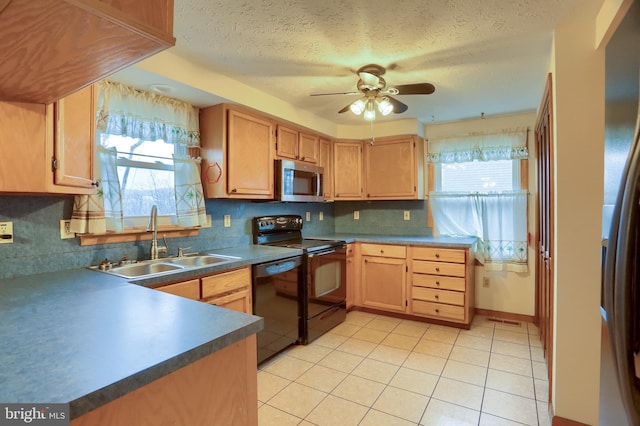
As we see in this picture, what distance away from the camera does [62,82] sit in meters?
1.11

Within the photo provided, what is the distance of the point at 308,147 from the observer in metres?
3.53

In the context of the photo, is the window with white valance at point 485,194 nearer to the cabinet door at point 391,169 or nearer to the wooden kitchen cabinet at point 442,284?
the cabinet door at point 391,169

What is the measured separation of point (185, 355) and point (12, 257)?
1.61 metres

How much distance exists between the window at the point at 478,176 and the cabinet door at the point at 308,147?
151 cm

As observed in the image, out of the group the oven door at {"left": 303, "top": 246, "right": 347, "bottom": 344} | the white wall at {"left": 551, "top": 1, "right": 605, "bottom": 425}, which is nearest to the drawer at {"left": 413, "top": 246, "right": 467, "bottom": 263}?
the oven door at {"left": 303, "top": 246, "right": 347, "bottom": 344}

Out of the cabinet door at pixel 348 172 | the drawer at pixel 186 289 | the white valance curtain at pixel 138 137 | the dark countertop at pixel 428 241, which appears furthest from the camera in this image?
the cabinet door at pixel 348 172

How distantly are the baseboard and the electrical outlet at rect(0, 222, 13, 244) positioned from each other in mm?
4070

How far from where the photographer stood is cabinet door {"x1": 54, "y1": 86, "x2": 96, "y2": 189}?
151 cm

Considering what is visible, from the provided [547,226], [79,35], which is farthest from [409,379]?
[79,35]

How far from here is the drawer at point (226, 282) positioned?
2046 mm

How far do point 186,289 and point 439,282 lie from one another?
96.2 inches

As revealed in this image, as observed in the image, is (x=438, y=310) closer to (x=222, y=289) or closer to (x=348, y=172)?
(x=348, y=172)

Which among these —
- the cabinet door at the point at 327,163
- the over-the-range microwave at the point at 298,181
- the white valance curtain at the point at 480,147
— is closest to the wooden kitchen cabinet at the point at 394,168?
the white valance curtain at the point at 480,147

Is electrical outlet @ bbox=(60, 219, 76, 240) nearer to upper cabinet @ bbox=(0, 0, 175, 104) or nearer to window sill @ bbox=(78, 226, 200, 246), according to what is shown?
window sill @ bbox=(78, 226, 200, 246)
